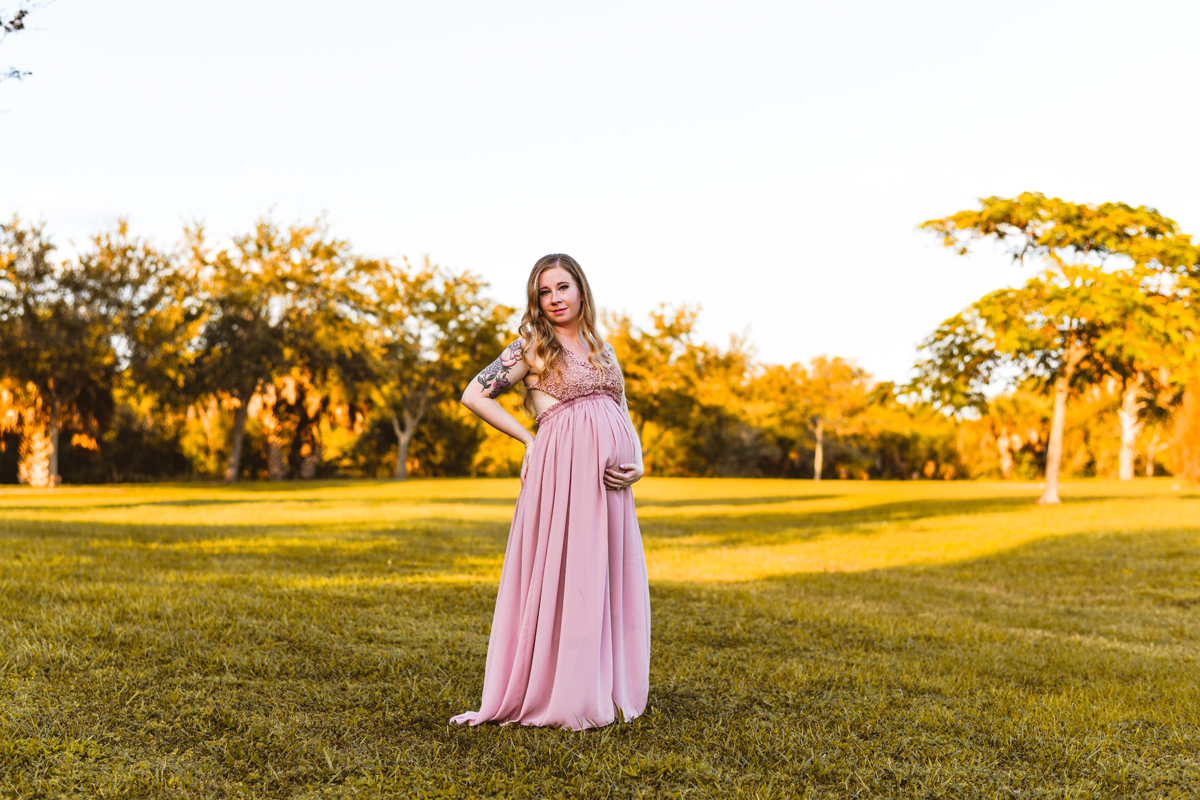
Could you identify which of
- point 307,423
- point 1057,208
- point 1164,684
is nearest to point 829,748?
point 1164,684

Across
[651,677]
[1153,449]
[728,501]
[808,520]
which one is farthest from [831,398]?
[651,677]

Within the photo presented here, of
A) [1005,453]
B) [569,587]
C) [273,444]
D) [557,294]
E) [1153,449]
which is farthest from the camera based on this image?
[1005,453]

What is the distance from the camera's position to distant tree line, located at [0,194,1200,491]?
65.9 feet

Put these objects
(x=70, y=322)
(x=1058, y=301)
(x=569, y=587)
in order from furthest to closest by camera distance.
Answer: (x=70, y=322) < (x=1058, y=301) < (x=569, y=587)

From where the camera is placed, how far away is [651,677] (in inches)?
210

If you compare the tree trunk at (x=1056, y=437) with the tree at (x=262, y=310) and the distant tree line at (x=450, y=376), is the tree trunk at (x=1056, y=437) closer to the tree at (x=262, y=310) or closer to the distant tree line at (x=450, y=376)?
the distant tree line at (x=450, y=376)

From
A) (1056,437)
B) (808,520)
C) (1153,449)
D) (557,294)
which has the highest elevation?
(557,294)

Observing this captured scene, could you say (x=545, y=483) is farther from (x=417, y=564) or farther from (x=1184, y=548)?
(x=1184, y=548)

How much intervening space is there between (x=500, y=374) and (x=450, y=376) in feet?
119

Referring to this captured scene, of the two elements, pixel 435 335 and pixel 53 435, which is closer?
pixel 53 435

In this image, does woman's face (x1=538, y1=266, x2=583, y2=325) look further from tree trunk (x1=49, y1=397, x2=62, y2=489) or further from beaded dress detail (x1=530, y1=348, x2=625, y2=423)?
tree trunk (x1=49, y1=397, x2=62, y2=489)

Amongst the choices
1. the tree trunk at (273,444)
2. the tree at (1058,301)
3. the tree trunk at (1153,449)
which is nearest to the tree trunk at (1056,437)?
the tree at (1058,301)

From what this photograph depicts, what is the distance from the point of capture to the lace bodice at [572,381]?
4.30 metres

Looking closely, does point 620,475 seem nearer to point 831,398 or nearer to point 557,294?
point 557,294
